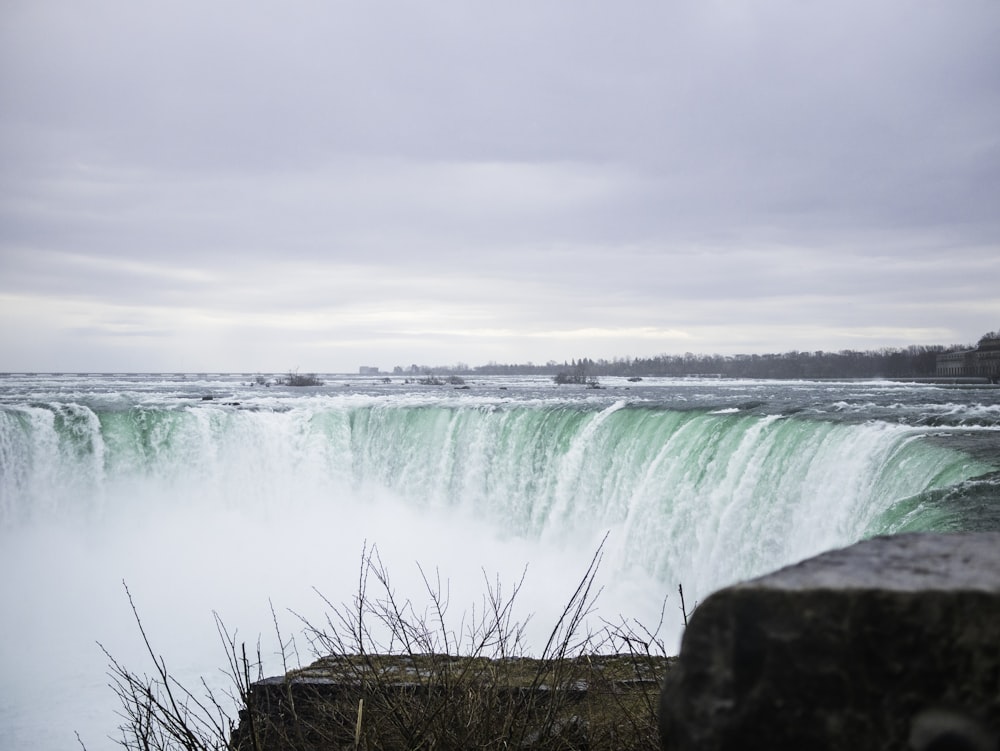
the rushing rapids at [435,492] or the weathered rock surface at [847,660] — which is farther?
the rushing rapids at [435,492]

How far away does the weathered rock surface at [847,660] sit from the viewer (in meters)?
1.78

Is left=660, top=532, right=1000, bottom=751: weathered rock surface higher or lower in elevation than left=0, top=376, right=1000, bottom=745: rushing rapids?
higher

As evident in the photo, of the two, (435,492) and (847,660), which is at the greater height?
(847,660)

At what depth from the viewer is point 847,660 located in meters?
1.84

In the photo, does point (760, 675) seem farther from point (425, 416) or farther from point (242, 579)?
point (425, 416)

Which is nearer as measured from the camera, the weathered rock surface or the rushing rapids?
the weathered rock surface

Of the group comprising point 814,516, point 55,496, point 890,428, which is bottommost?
point 55,496

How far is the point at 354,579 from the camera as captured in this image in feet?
60.3

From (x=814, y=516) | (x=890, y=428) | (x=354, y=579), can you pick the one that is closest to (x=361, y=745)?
(x=814, y=516)

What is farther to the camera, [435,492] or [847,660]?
[435,492]

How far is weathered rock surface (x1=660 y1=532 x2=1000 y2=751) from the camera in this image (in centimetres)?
178

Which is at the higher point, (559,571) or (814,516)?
(814,516)

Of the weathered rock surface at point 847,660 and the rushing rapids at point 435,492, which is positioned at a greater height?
the weathered rock surface at point 847,660

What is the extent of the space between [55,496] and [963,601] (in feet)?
76.9
